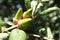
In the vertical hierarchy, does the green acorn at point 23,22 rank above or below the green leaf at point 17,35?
above

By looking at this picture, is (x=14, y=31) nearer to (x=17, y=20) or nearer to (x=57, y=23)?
(x=17, y=20)

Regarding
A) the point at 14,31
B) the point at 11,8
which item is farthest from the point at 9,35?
the point at 11,8

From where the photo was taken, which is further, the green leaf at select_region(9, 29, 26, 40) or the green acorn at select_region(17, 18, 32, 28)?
the green acorn at select_region(17, 18, 32, 28)

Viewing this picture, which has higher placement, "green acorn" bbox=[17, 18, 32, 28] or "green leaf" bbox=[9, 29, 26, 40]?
"green acorn" bbox=[17, 18, 32, 28]

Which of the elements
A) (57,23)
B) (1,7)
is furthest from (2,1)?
(57,23)

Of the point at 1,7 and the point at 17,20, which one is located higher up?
the point at 1,7

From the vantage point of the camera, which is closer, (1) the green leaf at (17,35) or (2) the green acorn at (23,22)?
(1) the green leaf at (17,35)

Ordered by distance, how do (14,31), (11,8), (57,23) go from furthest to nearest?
1. (11,8)
2. (57,23)
3. (14,31)

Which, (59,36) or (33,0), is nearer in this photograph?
(33,0)

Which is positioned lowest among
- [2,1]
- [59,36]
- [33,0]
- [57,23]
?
[59,36]

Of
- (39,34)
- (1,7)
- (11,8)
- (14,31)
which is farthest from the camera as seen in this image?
(1,7)
